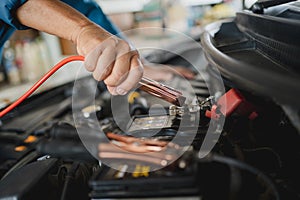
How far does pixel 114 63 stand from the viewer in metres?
0.59

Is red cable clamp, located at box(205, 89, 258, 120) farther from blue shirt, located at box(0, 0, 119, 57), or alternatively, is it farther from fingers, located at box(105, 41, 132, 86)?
blue shirt, located at box(0, 0, 119, 57)

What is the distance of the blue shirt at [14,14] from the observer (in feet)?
2.68

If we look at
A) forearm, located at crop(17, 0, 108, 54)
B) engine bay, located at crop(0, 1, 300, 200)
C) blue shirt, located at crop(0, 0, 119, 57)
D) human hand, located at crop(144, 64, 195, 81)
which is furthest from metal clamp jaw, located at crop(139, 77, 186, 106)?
human hand, located at crop(144, 64, 195, 81)

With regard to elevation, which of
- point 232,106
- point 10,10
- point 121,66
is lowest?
point 232,106

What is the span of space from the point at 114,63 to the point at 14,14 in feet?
1.38

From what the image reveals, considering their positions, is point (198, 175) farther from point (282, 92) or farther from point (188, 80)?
point (188, 80)

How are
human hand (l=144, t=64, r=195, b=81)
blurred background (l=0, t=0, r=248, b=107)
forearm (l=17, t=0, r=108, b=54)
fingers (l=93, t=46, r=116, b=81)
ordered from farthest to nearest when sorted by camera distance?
blurred background (l=0, t=0, r=248, b=107) → human hand (l=144, t=64, r=195, b=81) → forearm (l=17, t=0, r=108, b=54) → fingers (l=93, t=46, r=116, b=81)

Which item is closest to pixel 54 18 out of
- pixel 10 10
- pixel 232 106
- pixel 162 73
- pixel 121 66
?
pixel 10 10

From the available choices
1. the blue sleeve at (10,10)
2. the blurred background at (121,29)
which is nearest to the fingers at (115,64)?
the blue sleeve at (10,10)

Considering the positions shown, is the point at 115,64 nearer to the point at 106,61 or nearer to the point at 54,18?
the point at 106,61

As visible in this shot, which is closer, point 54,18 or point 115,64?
point 115,64

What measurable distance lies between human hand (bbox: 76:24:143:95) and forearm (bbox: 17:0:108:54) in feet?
0.16

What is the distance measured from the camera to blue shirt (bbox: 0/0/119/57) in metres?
0.82

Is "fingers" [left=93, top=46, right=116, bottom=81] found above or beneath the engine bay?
above
